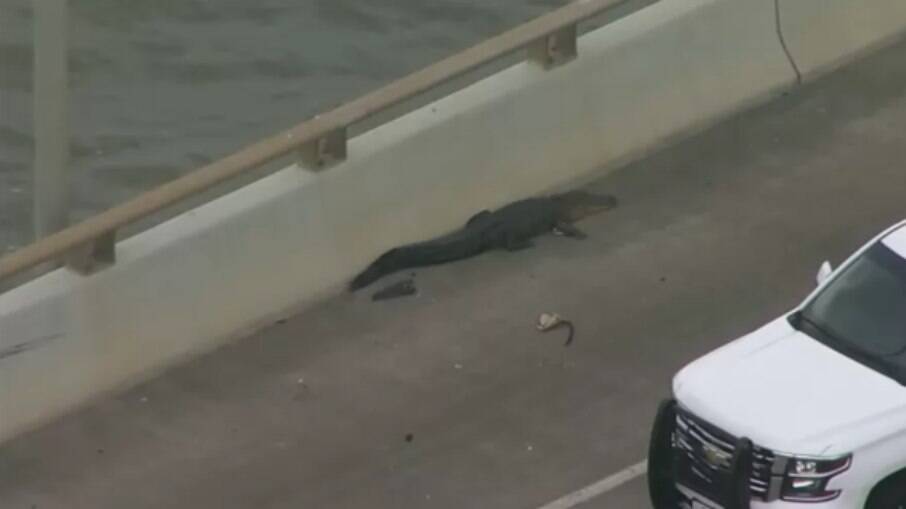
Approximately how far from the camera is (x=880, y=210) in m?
16.1

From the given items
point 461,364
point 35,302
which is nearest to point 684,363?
point 461,364

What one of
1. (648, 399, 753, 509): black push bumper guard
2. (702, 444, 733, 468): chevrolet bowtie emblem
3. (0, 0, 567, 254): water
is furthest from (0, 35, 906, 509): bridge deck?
(0, 0, 567, 254): water

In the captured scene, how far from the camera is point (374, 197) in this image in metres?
15.6

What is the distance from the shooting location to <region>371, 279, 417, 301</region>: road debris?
1534 centimetres

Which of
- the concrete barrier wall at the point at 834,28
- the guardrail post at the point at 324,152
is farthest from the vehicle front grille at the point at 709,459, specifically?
the concrete barrier wall at the point at 834,28

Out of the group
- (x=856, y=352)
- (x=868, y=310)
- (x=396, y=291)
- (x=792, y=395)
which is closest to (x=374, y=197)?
(x=396, y=291)

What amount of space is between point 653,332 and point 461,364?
1212 millimetres

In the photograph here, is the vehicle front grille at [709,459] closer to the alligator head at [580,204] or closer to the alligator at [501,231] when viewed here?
the alligator at [501,231]

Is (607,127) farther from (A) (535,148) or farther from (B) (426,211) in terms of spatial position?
(B) (426,211)

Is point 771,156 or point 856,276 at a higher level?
point 856,276

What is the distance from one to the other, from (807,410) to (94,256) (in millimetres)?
4802

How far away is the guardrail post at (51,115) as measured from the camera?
13742mm

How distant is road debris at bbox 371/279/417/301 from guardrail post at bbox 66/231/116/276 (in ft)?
6.24

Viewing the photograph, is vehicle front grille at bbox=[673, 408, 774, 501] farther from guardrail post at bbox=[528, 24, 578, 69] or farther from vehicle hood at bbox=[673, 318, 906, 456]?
guardrail post at bbox=[528, 24, 578, 69]
